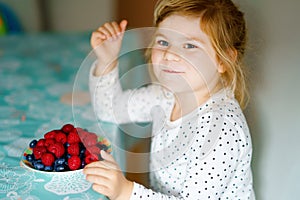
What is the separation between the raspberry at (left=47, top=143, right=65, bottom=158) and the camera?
817 millimetres

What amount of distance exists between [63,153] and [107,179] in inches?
5.6

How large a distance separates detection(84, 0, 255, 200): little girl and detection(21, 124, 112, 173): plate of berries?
9 cm

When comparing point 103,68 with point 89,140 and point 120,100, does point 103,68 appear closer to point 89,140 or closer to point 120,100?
point 120,100

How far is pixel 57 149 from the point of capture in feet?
2.68

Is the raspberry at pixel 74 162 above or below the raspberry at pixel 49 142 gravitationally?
Answer: below

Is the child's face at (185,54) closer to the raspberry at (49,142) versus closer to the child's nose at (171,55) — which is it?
the child's nose at (171,55)

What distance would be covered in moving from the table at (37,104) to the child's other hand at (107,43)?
0.53 feet

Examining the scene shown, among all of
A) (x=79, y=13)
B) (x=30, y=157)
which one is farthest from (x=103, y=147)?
(x=79, y=13)

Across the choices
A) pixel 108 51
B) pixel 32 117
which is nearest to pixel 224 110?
pixel 108 51

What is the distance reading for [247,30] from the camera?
34.1 inches

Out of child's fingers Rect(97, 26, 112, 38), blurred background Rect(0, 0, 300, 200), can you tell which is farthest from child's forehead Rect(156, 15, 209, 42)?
child's fingers Rect(97, 26, 112, 38)

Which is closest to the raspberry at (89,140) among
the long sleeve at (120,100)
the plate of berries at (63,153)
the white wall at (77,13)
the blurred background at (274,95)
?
the plate of berries at (63,153)

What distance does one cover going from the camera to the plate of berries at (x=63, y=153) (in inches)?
32.4

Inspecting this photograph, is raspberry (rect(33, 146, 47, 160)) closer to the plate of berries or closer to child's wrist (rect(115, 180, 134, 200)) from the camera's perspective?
the plate of berries
